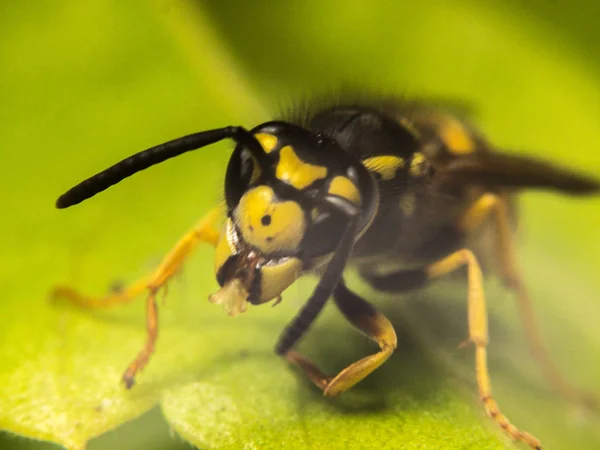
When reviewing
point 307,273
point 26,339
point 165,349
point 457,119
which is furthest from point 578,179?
point 26,339

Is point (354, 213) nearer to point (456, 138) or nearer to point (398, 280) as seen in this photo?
point (398, 280)

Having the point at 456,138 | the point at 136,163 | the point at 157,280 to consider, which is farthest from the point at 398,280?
the point at 136,163

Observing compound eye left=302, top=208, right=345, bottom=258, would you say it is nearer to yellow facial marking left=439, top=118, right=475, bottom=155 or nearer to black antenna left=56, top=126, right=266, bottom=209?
black antenna left=56, top=126, right=266, bottom=209

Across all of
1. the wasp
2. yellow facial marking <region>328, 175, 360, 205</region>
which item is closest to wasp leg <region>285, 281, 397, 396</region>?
the wasp

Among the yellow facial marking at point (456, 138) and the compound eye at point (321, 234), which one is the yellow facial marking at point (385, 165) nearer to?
the compound eye at point (321, 234)

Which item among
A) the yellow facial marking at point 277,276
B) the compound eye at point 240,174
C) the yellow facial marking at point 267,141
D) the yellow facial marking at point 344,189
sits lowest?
the yellow facial marking at point 277,276

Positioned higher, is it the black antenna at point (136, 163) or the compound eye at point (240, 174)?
the black antenna at point (136, 163)

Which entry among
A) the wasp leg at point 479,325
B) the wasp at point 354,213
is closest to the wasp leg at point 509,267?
the wasp at point 354,213
